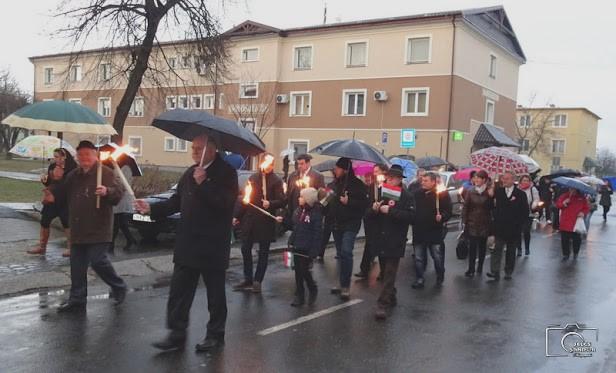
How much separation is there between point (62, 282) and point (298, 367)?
418cm

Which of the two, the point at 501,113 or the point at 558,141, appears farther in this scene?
the point at 558,141

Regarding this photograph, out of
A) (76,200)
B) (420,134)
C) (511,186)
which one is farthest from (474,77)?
(76,200)

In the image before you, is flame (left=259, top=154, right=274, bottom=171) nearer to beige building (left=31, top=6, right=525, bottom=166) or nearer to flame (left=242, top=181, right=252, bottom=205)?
flame (left=242, top=181, right=252, bottom=205)

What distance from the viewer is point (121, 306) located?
6.48m

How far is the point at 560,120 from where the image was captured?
77.0m

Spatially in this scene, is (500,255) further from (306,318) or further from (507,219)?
(306,318)

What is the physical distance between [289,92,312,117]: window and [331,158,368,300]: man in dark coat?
27.7 meters

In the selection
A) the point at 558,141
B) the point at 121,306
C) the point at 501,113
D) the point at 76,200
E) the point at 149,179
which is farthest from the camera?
the point at 558,141

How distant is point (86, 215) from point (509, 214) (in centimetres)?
632

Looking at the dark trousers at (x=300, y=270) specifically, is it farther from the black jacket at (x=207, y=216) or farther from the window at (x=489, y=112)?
the window at (x=489, y=112)

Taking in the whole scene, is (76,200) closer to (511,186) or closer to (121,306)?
(121,306)

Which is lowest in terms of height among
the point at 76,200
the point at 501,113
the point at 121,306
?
the point at 121,306

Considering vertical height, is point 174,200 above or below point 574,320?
above

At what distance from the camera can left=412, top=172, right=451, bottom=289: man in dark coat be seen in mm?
8328
